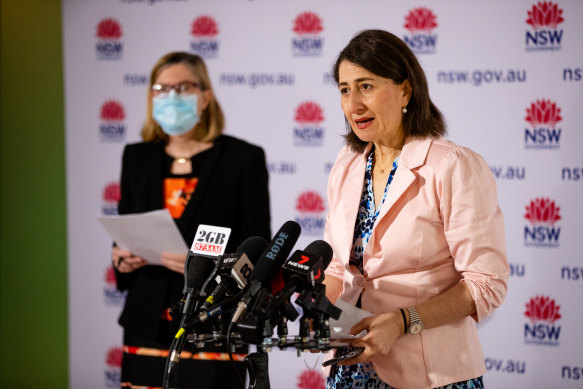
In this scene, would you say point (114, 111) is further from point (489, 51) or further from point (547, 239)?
point (547, 239)

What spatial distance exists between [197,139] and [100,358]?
7.55ft

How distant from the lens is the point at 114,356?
14.0 feet

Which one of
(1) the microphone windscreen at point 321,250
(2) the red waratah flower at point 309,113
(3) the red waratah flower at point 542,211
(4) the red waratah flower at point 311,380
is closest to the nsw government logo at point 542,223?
(3) the red waratah flower at point 542,211

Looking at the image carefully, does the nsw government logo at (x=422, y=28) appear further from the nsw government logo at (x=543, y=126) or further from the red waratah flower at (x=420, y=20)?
the nsw government logo at (x=543, y=126)

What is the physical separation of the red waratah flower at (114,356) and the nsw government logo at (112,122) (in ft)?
4.64

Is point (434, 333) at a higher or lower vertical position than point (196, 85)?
lower

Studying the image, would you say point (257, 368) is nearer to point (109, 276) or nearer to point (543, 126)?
point (543, 126)

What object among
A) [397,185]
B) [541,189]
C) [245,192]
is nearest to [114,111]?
[245,192]

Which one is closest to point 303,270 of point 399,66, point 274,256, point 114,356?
point 274,256

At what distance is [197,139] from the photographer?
8.81ft

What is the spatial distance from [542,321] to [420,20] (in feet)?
5.79

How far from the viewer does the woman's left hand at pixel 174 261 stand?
236 centimetres

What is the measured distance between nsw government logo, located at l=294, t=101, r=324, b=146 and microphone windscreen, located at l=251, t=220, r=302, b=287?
2432 mm

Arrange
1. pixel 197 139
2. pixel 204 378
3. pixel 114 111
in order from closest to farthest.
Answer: pixel 204 378 → pixel 197 139 → pixel 114 111
